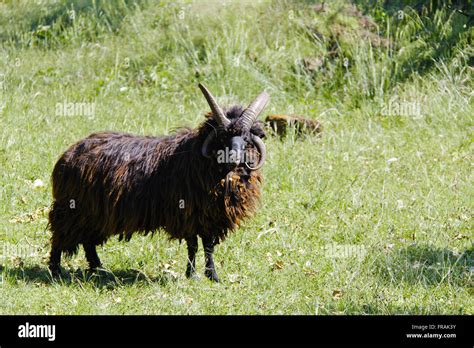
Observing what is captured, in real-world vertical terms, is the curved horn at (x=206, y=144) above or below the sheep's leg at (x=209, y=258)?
above

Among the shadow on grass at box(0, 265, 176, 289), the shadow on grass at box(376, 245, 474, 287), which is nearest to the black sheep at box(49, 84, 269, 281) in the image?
the shadow on grass at box(0, 265, 176, 289)

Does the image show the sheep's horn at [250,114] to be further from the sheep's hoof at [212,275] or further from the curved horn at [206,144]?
the sheep's hoof at [212,275]

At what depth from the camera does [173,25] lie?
15352mm

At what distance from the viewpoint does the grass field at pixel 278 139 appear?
287 inches

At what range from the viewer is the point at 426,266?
7.94 meters

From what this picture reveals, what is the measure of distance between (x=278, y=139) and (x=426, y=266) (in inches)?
163

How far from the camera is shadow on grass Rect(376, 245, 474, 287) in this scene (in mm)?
7531

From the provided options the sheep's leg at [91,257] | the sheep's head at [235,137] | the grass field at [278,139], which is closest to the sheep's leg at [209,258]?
the grass field at [278,139]

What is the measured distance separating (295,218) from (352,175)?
155cm

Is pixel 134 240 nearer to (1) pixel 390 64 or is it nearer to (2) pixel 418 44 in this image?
(1) pixel 390 64

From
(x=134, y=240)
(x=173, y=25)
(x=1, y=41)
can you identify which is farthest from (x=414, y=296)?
(x=1, y=41)

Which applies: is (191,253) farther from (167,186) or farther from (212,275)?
(167,186)

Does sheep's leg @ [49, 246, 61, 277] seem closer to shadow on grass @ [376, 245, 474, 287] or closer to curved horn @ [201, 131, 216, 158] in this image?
curved horn @ [201, 131, 216, 158]

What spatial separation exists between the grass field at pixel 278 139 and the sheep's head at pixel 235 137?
44.1 inches
